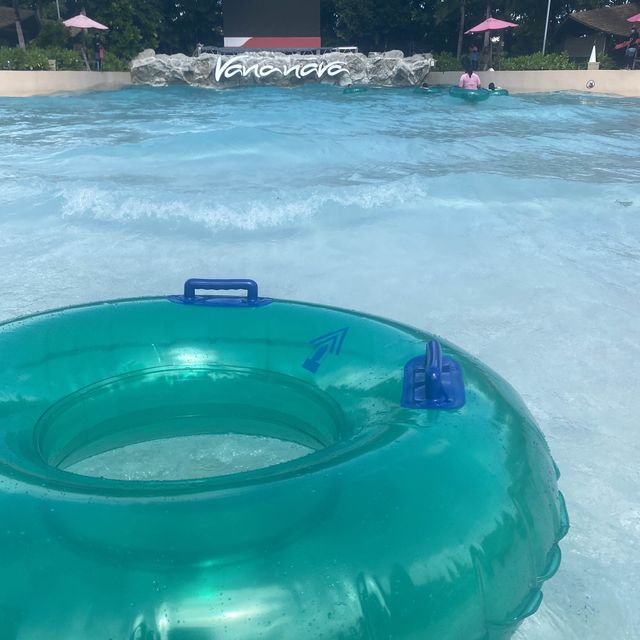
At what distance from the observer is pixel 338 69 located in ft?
55.9

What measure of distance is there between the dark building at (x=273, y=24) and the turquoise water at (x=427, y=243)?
1344 centimetres

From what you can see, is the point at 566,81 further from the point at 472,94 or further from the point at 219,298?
the point at 219,298

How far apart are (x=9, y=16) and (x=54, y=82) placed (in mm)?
5326

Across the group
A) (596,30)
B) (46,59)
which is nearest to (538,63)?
(596,30)

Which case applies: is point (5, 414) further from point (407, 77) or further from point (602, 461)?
point (407, 77)

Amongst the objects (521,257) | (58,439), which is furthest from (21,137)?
(58,439)

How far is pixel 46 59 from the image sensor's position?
52.5ft

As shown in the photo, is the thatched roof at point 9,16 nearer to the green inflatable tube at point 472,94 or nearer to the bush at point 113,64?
the bush at point 113,64

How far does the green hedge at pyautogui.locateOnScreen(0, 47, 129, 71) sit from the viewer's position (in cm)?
1555

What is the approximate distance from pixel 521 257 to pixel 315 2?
19531 millimetres

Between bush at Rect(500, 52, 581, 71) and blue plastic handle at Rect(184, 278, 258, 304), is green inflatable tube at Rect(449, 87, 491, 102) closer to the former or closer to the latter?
bush at Rect(500, 52, 581, 71)

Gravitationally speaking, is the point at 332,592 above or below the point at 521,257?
above

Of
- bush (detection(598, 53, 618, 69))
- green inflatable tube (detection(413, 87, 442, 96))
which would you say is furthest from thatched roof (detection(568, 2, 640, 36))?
green inflatable tube (detection(413, 87, 442, 96))

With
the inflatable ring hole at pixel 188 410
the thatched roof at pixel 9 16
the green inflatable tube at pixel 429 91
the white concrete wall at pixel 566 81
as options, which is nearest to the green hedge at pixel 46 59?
the thatched roof at pixel 9 16
